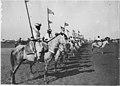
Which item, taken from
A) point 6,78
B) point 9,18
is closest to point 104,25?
point 9,18

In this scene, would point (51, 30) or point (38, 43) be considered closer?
point (38, 43)

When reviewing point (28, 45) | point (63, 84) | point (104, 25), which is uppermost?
point (104, 25)

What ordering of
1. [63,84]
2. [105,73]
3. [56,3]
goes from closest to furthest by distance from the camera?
[63,84] → [56,3] → [105,73]

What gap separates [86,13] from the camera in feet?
14.6

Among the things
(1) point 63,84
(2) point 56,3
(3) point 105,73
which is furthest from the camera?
(3) point 105,73

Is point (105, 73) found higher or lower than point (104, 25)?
lower

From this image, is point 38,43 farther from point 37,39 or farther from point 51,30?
point 51,30

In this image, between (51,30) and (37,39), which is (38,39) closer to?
(37,39)

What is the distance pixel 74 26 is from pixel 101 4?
→ 0.95m

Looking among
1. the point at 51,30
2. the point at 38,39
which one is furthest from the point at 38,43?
the point at 51,30

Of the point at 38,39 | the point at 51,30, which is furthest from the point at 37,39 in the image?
the point at 51,30

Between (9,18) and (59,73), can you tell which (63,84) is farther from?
(9,18)

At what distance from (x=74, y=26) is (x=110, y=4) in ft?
3.60

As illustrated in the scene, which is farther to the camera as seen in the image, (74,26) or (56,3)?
(74,26)
